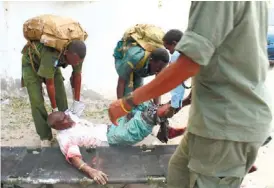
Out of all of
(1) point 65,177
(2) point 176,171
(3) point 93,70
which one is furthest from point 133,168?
(3) point 93,70

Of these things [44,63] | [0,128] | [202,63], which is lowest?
[0,128]

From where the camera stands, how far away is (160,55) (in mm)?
3092

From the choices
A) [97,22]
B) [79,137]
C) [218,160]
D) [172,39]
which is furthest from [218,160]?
[97,22]

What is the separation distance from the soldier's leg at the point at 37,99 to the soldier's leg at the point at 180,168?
1.74 m

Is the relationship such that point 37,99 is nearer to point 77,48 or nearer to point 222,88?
point 77,48

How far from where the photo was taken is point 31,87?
334 cm

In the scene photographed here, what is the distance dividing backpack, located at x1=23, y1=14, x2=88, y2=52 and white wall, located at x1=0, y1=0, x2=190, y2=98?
4.66 ft

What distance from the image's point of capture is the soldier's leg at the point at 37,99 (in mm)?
3312

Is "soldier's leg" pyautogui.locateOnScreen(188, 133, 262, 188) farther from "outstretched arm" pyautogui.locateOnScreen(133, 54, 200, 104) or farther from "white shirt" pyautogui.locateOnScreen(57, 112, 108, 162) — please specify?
"white shirt" pyautogui.locateOnScreen(57, 112, 108, 162)

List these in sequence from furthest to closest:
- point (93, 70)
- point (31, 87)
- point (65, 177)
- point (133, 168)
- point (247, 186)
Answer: point (93, 70), point (31, 87), point (247, 186), point (133, 168), point (65, 177)

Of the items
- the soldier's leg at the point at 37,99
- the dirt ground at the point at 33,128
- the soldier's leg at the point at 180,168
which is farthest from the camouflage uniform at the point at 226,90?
the soldier's leg at the point at 37,99

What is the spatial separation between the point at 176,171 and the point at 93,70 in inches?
120

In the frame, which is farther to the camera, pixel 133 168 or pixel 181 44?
pixel 133 168

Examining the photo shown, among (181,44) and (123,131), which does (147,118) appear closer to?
(123,131)
